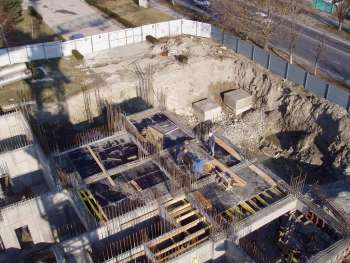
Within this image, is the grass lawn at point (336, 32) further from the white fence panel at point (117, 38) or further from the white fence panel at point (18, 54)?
the white fence panel at point (18, 54)

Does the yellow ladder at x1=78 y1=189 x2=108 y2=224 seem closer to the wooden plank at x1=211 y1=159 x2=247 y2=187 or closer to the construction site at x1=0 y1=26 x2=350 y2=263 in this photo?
the construction site at x1=0 y1=26 x2=350 y2=263

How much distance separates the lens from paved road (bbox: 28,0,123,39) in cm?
3621

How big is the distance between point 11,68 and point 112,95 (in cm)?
764

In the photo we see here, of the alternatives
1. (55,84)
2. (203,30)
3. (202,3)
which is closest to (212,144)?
(55,84)

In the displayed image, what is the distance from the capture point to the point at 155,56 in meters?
31.9

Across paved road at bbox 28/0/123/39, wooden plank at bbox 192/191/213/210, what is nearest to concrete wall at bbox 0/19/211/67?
paved road at bbox 28/0/123/39

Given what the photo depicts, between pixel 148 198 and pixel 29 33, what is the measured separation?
23963 mm

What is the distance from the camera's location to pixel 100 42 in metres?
32.4

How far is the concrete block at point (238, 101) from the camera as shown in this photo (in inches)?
1164

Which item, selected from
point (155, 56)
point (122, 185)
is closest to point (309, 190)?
point (122, 185)

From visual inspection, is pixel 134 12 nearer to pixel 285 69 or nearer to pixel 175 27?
pixel 175 27

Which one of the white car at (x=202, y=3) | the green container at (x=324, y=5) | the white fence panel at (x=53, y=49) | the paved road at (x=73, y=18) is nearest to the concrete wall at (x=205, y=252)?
the white fence panel at (x=53, y=49)

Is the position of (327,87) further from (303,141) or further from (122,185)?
(122,185)

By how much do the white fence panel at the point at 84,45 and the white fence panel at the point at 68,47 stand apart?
0.32 metres
